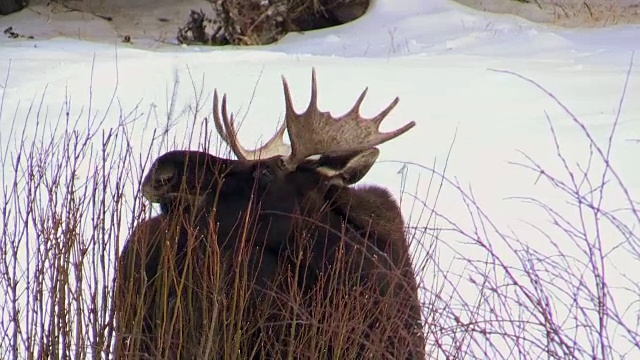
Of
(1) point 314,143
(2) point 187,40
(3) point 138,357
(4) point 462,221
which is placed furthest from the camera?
(2) point 187,40

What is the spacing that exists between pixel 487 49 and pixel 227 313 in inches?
357

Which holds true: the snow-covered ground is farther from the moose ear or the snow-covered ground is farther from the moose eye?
the moose eye

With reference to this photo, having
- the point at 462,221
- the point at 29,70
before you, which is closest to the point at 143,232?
the point at 462,221

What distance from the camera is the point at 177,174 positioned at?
14.4 feet

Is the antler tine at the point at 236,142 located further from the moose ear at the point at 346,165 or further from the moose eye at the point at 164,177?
the moose eye at the point at 164,177

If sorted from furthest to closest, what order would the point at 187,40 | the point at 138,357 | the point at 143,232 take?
the point at 187,40, the point at 143,232, the point at 138,357

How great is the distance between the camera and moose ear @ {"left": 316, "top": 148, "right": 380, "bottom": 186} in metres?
4.77

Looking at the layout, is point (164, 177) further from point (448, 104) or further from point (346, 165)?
point (448, 104)

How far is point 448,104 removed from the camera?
9.44 m

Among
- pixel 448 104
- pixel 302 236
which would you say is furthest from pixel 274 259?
pixel 448 104

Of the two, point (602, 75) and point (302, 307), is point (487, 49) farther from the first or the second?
point (302, 307)

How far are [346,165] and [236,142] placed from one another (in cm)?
57

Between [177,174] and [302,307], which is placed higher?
[177,174]

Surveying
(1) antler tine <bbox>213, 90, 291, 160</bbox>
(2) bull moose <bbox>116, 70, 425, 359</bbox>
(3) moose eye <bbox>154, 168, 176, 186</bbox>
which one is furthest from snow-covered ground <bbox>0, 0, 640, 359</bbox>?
(3) moose eye <bbox>154, 168, 176, 186</bbox>
